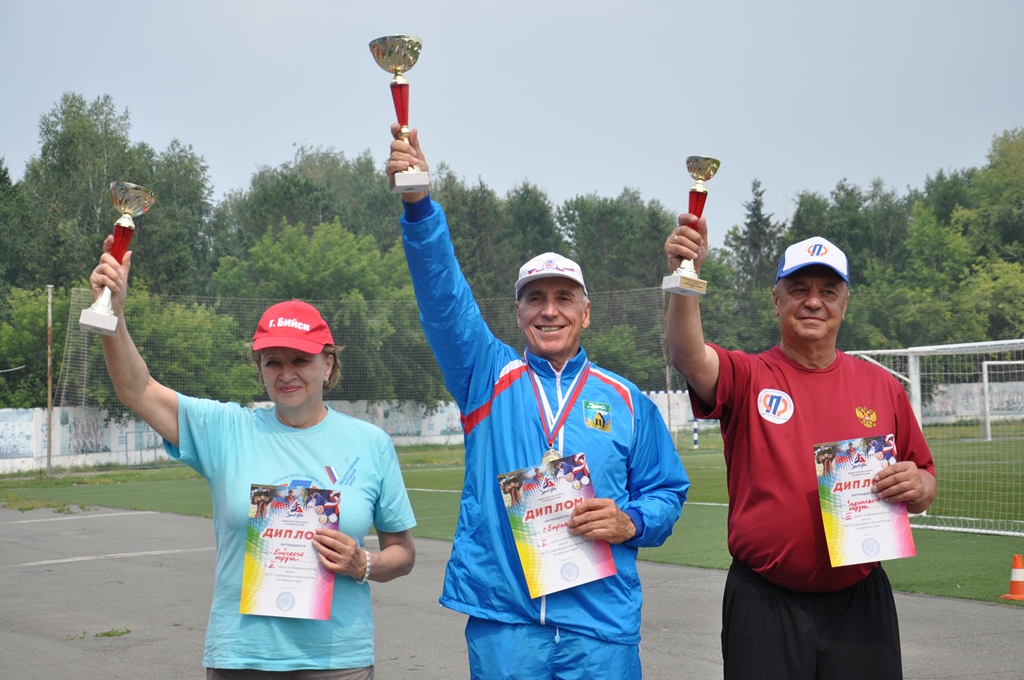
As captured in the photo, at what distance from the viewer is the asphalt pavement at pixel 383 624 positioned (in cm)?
697

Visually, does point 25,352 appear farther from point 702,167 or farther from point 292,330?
point 702,167

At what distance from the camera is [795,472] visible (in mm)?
3373

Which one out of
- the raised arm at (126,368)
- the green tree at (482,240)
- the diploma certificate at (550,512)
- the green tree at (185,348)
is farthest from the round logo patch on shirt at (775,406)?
the green tree at (482,240)

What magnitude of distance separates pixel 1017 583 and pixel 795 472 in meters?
6.62

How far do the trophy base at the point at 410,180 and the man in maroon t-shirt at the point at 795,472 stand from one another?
2.53 ft

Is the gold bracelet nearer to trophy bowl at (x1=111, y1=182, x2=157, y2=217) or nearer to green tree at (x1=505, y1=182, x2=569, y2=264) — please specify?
trophy bowl at (x1=111, y1=182, x2=157, y2=217)

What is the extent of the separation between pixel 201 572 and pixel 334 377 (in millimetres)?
8682

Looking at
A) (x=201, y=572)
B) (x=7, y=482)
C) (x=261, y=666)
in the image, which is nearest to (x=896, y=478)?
(x=261, y=666)

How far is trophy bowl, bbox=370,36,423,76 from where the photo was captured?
337 cm

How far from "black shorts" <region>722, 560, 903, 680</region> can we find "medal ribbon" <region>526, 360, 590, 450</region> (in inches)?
29.9

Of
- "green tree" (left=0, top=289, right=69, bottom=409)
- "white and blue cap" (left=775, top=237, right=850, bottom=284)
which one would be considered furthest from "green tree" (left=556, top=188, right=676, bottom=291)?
"white and blue cap" (left=775, top=237, right=850, bottom=284)

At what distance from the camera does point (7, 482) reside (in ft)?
96.8

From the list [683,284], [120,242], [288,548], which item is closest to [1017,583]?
[683,284]

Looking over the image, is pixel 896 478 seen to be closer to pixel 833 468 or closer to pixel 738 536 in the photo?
pixel 833 468
